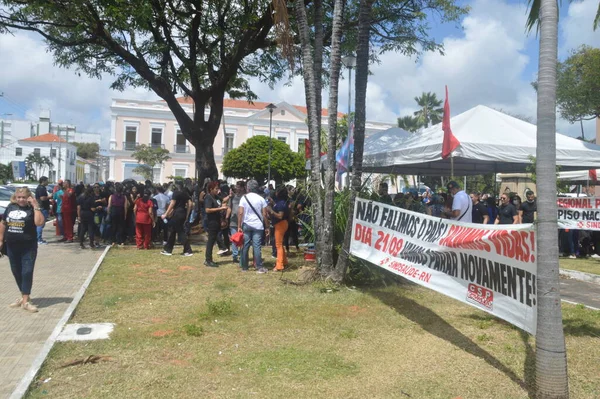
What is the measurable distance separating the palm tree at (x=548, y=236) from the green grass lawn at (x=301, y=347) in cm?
38

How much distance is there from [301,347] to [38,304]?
4.06m

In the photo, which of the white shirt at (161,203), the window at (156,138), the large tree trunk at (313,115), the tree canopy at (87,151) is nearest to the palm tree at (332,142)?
the large tree trunk at (313,115)

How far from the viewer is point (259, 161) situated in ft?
128

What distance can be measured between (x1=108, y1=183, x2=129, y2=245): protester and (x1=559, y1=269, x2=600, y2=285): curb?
10268 mm

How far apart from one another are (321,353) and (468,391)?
1.50 m

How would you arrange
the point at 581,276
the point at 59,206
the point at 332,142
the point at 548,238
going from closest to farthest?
the point at 548,238 → the point at 332,142 → the point at 581,276 → the point at 59,206

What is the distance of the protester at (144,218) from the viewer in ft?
38.4

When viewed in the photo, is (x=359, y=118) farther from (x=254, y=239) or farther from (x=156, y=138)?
(x=156, y=138)

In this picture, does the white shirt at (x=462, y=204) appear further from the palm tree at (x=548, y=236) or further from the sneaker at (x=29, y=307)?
the sneaker at (x=29, y=307)

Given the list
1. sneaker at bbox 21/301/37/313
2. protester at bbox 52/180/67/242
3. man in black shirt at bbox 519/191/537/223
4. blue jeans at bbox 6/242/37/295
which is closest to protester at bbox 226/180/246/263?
blue jeans at bbox 6/242/37/295

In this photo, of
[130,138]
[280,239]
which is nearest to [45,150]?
[130,138]

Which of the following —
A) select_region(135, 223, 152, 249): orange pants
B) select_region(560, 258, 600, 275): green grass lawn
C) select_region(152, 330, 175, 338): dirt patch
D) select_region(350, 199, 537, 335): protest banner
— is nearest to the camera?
→ select_region(350, 199, 537, 335): protest banner

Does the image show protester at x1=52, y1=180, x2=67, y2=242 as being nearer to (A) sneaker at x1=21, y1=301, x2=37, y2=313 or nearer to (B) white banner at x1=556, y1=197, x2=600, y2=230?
(A) sneaker at x1=21, y1=301, x2=37, y2=313

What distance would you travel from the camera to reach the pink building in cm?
4988
